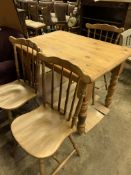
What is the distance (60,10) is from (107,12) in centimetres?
160

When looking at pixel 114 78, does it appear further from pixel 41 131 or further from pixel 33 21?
pixel 33 21

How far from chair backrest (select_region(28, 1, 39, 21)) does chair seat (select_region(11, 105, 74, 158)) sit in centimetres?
358

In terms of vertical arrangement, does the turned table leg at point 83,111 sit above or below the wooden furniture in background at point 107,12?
below

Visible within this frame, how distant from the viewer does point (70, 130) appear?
3.83 ft

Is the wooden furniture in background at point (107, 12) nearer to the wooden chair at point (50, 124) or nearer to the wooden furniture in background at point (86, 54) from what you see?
the wooden furniture in background at point (86, 54)

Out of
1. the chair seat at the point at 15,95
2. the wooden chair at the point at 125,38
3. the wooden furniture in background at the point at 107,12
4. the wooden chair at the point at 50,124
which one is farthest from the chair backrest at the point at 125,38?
the chair seat at the point at 15,95

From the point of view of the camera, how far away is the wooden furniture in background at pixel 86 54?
1.27 m

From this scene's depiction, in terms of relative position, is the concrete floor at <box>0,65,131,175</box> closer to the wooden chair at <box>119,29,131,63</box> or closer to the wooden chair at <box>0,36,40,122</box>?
the wooden chair at <box>0,36,40,122</box>

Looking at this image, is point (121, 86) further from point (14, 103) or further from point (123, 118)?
point (14, 103)

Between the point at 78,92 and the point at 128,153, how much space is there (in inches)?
35.4

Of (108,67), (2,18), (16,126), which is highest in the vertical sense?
(2,18)

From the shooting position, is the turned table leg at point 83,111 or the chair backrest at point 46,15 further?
the chair backrest at point 46,15

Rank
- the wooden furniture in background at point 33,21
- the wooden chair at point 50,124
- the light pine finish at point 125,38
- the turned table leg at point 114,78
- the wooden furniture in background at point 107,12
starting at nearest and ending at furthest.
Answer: the wooden chair at point 50,124
the turned table leg at point 114,78
the light pine finish at point 125,38
the wooden furniture in background at point 107,12
the wooden furniture in background at point 33,21

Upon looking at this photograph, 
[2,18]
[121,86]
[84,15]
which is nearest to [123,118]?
[121,86]
